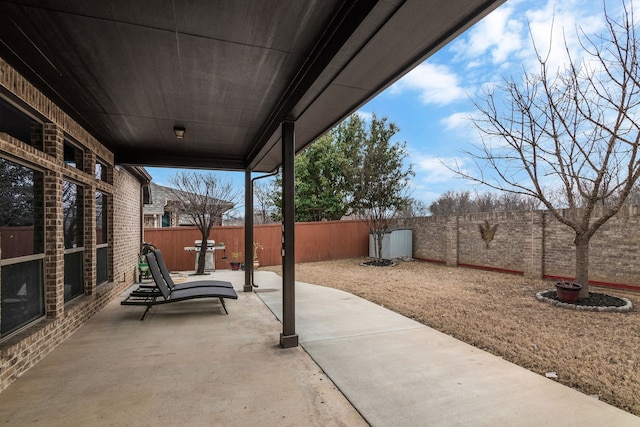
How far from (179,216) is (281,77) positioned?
19.9 metres

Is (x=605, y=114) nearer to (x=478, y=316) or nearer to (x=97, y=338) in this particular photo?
(x=478, y=316)

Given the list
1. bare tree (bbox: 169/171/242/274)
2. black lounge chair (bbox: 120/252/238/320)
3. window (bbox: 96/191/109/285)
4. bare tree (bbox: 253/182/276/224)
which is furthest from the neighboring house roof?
black lounge chair (bbox: 120/252/238/320)

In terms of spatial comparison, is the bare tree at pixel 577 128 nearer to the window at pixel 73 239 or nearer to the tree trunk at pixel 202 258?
the tree trunk at pixel 202 258

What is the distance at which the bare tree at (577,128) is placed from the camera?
5648 millimetres

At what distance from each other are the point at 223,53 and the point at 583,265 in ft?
23.5

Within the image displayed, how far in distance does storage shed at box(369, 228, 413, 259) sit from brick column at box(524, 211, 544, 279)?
4941 millimetres

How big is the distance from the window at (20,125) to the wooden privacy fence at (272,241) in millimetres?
8369

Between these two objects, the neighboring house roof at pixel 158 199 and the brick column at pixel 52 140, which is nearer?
the brick column at pixel 52 140

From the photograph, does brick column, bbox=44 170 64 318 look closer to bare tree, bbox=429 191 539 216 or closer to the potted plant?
the potted plant

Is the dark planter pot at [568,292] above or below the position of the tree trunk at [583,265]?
below

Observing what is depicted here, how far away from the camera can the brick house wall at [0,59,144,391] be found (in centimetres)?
298

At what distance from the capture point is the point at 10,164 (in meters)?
3.09

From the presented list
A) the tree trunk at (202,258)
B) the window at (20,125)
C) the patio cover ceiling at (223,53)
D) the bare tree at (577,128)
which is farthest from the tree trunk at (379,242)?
the window at (20,125)

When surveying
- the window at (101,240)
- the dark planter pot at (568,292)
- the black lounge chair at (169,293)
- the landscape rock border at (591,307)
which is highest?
the window at (101,240)
